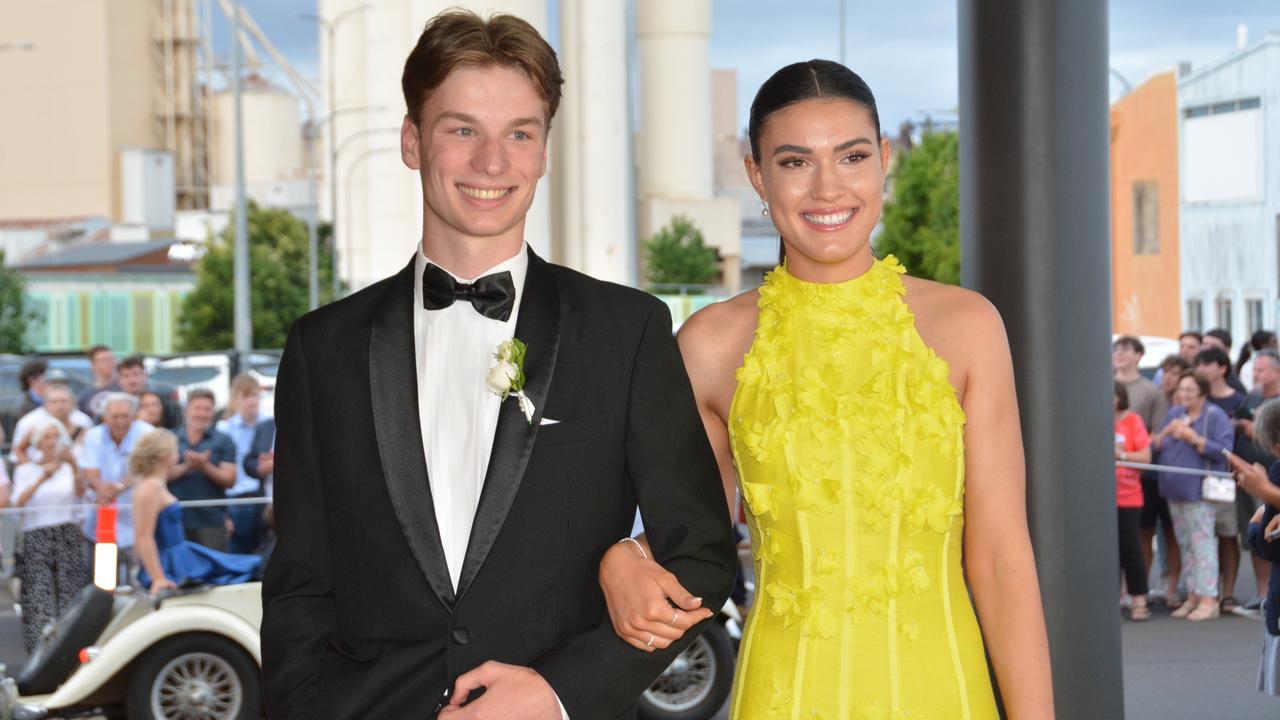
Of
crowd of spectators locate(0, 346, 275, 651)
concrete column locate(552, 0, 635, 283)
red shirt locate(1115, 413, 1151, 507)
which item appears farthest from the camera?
concrete column locate(552, 0, 635, 283)

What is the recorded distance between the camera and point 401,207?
52.2 metres

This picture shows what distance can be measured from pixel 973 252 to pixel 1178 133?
42359 mm

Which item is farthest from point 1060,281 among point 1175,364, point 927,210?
point 927,210

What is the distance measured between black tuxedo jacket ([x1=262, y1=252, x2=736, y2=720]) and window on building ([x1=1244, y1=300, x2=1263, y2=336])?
1616 inches

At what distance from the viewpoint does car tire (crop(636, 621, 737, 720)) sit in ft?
28.3

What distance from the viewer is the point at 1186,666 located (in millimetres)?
10633

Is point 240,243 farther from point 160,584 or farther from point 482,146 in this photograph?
point 482,146

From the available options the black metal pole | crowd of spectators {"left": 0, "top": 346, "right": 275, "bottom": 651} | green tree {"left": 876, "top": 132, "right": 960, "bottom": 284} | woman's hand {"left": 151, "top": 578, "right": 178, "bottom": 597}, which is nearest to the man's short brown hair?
the black metal pole

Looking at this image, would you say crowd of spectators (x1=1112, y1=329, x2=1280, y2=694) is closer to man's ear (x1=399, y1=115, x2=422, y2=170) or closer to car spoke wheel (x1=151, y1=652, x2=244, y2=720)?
car spoke wheel (x1=151, y1=652, x2=244, y2=720)

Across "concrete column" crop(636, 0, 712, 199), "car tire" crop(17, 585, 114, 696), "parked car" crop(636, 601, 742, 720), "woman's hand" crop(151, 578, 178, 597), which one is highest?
"concrete column" crop(636, 0, 712, 199)

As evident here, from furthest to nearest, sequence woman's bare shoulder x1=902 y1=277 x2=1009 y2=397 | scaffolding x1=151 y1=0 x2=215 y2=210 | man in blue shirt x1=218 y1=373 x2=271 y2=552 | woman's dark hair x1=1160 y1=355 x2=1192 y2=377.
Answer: scaffolding x1=151 y1=0 x2=215 y2=210
woman's dark hair x1=1160 y1=355 x2=1192 y2=377
man in blue shirt x1=218 y1=373 x2=271 y2=552
woman's bare shoulder x1=902 y1=277 x2=1009 y2=397

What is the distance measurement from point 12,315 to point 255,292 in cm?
1316

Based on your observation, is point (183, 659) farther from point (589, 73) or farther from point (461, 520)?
point (589, 73)

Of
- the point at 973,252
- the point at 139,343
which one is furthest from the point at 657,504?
the point at 139,343
